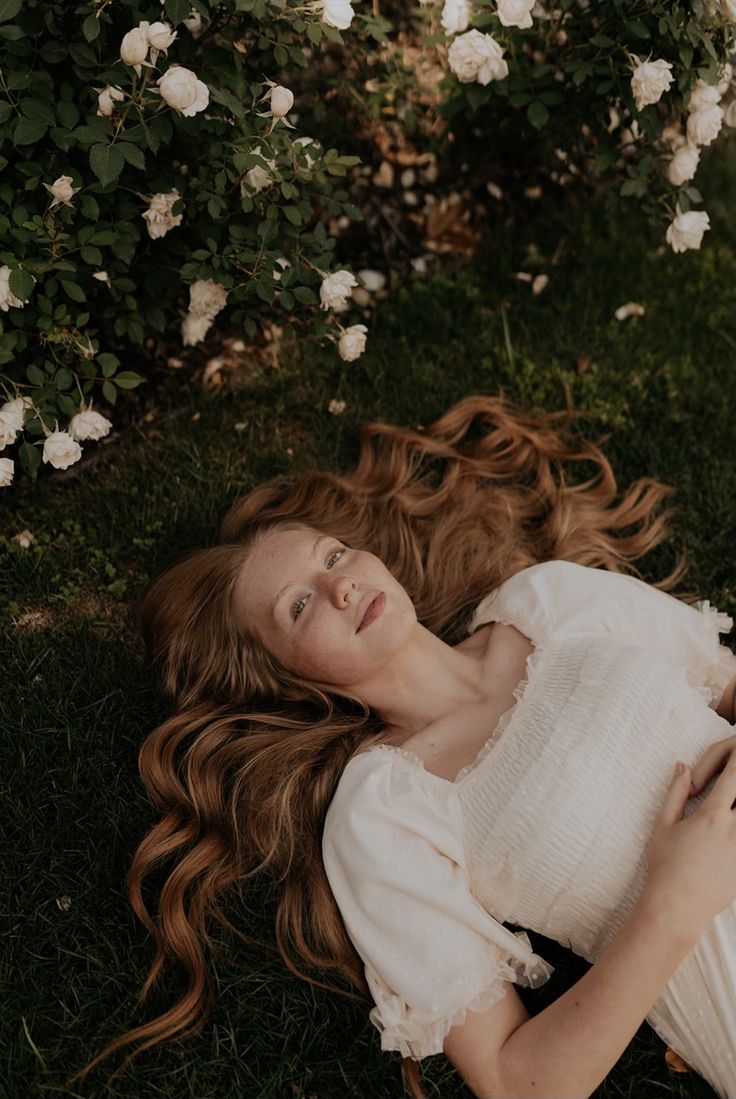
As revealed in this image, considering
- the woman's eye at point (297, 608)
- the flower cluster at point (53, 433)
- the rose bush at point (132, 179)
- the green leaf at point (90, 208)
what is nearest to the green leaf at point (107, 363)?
the rose bush at point (132, 179)

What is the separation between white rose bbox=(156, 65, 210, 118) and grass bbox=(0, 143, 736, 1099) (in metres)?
1.11

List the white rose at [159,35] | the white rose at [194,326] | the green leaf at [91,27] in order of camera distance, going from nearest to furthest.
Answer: the white rose at [159,35] → the green leaf at [91,27] → the white rose at [194,326]

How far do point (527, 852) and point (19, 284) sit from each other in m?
2.17

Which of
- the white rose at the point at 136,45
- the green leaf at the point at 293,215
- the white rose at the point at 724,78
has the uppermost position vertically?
the white rose at the point at 724,78

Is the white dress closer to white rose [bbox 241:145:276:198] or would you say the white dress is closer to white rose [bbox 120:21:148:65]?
white rose [bbox 241:145:276:198]

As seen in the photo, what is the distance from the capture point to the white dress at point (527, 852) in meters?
2.62

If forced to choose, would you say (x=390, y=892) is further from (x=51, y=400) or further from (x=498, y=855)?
(x=51, y=400)

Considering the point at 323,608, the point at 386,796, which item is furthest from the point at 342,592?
the point at 386,796

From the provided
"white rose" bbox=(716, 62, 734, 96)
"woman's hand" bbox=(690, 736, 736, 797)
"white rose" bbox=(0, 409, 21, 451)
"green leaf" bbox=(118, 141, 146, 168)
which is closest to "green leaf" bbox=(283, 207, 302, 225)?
"green leaf" bbox=(118, 141, 146, 168)

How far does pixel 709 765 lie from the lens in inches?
107

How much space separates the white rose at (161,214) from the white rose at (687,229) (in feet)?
5.71

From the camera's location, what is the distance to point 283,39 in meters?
Result: 3.14

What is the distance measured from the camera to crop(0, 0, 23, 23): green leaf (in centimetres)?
261

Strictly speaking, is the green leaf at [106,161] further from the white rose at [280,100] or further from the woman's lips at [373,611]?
the woman's lips at [373,611]
